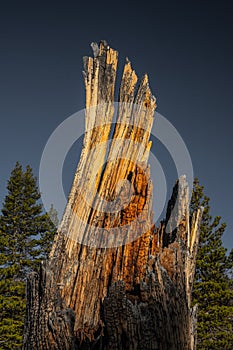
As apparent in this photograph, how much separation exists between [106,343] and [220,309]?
19.1 metres

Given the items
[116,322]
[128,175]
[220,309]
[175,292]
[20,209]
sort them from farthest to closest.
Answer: [20,209] → [220,309] → [128,175] → [175,292] → [116,322]

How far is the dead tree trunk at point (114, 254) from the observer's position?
4.55 metres

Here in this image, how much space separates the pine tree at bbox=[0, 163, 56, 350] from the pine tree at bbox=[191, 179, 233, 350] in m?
9.64

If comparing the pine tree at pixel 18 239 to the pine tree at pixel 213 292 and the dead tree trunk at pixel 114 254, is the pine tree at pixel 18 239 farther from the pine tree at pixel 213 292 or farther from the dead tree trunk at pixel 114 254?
the dead tree trunk at pixel 114 254

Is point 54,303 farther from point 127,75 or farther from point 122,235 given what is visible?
point 127,75

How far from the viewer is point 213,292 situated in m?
22.8

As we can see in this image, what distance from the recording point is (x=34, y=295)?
5.13 metres

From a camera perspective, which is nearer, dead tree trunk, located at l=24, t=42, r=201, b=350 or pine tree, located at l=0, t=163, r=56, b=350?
dead tree trunk, located at l=24, t=42, r=201, b=350

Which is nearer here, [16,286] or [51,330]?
[51,330]

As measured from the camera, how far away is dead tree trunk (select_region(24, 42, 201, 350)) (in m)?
4.55

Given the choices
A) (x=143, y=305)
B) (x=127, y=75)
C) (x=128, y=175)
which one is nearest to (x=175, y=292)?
(x=143, y=305)

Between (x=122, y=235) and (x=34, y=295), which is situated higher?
(x=122, y=235)

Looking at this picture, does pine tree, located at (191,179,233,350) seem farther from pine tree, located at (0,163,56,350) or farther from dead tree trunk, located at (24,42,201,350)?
dead tree trunk, located at (24,42,201,350)

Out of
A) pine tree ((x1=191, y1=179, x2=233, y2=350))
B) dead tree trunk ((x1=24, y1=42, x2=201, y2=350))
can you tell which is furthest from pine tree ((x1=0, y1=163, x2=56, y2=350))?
dead tree trunk ((x1=24, y1=42, x2=201, y2=350))
